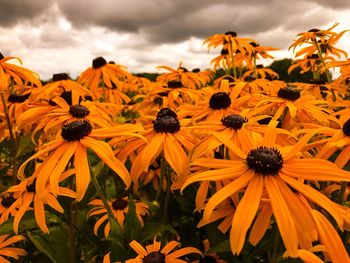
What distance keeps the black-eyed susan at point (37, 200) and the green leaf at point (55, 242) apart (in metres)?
0.14

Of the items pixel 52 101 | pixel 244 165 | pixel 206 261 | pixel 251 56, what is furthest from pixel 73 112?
pixel 251 56

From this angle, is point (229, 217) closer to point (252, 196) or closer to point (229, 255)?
point (229, 255)

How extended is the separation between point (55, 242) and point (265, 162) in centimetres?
129

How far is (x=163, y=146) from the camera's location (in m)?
1.95

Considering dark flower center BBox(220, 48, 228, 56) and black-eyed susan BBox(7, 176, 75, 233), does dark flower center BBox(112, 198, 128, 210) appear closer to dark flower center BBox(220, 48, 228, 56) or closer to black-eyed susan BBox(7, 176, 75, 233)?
black-eyed susan BBox(7, 176, 75, 233)

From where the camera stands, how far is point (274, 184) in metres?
1.31

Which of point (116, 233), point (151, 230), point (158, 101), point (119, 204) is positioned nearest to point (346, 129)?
point (151, 230)

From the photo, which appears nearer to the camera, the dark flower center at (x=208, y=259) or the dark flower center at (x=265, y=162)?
the dark flower center at (x=265, y=162)

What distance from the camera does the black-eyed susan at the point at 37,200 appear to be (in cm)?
169

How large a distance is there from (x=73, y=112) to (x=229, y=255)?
4.53 feet

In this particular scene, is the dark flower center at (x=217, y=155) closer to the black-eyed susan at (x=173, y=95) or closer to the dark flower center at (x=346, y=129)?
the dark flower center at (x=346, y=129)

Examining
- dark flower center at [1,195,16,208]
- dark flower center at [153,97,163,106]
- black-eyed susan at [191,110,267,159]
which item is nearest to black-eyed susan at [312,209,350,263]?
black-eyed susan at [191,110,267,159]

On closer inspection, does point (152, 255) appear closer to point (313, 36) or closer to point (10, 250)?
point (10, 250)

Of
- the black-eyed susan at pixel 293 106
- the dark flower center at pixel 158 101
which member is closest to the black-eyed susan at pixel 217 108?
the black-eyed susan at pixel 293 106
